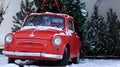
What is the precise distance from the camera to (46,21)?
12.1 m

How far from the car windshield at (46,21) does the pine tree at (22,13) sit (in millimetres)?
2582

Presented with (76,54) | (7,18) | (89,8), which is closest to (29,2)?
(7,18)

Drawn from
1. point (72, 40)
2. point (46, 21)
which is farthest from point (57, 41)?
point (46, 21)

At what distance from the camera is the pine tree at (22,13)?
48.9ft

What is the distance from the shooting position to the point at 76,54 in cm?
1261

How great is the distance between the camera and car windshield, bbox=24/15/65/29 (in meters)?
12.0

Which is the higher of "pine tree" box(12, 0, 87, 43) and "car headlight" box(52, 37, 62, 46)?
"pine tree" box(12, 0, 87, 43)

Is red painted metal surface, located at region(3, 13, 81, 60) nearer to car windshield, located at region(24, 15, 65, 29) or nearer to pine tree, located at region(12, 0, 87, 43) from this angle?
car windshield, located at region(24, 15, 65, 29)

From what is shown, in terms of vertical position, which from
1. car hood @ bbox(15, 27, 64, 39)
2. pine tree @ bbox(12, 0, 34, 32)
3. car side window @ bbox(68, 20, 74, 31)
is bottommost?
Answer: car hood @ bbox(15, 27, 64, 39)

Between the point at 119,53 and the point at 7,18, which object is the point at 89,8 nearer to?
the point at 119,53

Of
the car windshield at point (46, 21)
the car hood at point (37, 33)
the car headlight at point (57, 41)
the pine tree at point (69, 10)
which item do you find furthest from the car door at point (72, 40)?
the pine tree at point (69, 10)

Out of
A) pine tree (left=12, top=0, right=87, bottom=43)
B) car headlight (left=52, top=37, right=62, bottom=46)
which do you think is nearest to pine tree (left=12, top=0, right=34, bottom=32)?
pine tree (left=12, top=0, right=87, bottom=43)

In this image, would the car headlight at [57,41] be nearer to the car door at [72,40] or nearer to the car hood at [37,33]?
the car hood at [37,33]

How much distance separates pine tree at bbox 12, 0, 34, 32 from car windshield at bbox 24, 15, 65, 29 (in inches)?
102
